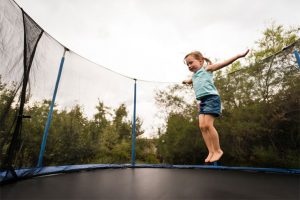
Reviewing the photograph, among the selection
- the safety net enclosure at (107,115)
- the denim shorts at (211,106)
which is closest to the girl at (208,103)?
the denim shorts at (211,106)

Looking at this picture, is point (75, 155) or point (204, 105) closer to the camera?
point (204, 105)

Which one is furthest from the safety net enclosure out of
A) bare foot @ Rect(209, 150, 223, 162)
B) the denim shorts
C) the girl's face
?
the girl's face

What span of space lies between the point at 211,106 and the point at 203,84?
207mm

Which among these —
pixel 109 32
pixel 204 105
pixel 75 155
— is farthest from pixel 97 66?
pixel 204 105

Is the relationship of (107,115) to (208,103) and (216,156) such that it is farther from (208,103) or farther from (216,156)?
(216,156)

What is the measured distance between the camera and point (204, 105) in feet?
5.18

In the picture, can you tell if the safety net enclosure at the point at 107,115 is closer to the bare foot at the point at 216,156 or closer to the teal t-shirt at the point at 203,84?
the bare foot at the point at 216,156

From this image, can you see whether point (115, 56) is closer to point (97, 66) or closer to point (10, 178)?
point (97, 66)

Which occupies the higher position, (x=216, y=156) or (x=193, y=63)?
(x=193, y=63)

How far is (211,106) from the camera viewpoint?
5.05 ft

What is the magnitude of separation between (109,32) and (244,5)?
2717 millimetres

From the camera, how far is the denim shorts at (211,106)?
153cm

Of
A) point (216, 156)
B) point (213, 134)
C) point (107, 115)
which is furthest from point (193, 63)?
point (107, 115)

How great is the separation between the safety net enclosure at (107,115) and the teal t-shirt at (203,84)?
2.93ft
